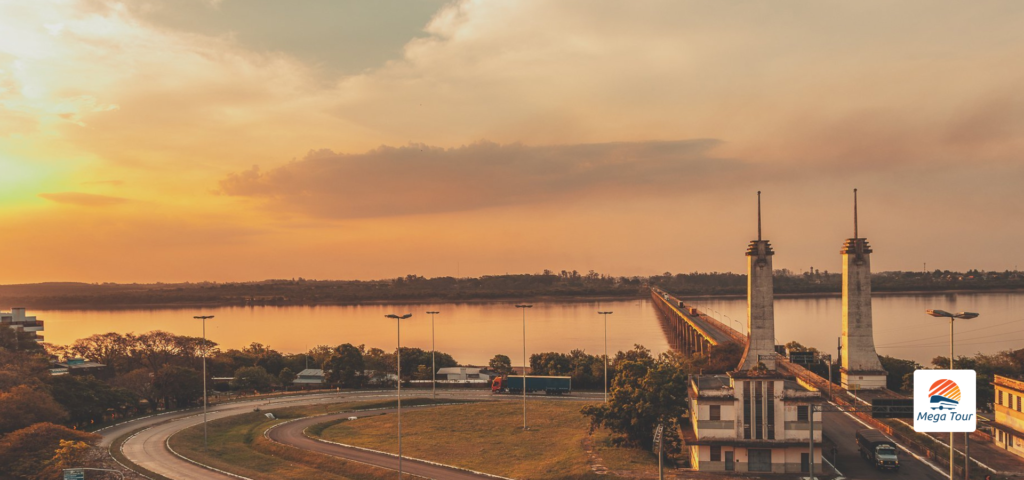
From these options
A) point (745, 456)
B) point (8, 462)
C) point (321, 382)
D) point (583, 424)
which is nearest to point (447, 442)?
point (583, 424)

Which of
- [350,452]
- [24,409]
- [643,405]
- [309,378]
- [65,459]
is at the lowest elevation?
[309,378]

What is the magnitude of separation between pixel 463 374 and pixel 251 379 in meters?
32.6

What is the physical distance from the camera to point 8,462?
50438 millimetres

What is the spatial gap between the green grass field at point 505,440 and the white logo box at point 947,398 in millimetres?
22402

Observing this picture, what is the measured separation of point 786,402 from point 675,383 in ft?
31.2

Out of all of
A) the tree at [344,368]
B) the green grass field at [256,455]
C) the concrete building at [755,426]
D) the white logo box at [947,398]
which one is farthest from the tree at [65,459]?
the white logo box at [947,398]

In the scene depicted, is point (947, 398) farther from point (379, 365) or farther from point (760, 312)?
point (379, 365)

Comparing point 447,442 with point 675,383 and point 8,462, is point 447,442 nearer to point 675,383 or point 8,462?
point 675,383

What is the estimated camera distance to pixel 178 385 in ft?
273

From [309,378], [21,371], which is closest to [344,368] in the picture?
[309,378]

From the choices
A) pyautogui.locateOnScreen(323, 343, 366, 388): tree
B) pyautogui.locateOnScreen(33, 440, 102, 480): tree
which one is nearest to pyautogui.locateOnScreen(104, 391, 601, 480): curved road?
pyautogui.locateOnScreen(33, 440, 102, 480): tree

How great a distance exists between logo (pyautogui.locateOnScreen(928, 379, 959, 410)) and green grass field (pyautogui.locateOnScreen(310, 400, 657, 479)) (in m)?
22.8

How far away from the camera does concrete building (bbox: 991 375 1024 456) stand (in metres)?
46.6

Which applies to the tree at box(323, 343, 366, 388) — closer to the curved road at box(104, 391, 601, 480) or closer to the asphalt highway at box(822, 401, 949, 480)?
the curved road at box(104, 391, 601, 480)
